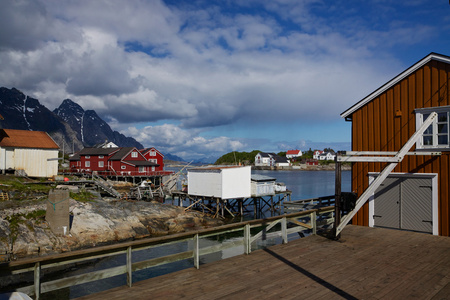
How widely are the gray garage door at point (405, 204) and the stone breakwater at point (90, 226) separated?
19039 millimetres

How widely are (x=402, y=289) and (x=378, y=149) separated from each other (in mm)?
8370

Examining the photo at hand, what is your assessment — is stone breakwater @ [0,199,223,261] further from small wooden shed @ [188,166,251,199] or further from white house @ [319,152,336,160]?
white house @ [319,152,336,160]

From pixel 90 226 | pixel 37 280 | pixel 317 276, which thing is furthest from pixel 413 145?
pixel 90 226

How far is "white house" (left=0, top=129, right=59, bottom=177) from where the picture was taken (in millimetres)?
40469

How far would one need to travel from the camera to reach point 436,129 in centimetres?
1226

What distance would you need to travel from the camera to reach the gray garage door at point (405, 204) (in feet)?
40.3

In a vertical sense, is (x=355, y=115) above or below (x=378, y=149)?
above

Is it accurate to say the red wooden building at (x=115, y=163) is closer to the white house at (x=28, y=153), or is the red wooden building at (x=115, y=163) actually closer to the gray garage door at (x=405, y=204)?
the white house at (x=28, y=153)

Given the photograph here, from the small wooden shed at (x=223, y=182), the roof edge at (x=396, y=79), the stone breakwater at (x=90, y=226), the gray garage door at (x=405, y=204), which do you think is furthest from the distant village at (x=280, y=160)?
the gray garage door at (x=405, y=204)

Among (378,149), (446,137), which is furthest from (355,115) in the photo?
(446,137)

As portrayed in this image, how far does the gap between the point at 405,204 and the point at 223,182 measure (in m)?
24.5

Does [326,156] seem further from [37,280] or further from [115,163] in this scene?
[37,280]

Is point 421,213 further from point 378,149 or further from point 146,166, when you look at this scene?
point 146,166

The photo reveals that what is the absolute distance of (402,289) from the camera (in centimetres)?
656
